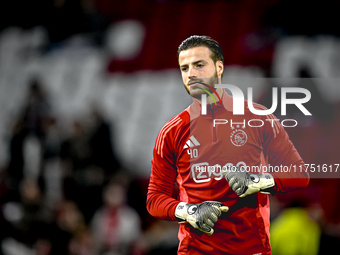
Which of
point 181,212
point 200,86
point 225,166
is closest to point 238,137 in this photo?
point 225,166

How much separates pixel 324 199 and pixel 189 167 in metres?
4.68

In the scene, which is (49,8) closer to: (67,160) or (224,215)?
(67,160)


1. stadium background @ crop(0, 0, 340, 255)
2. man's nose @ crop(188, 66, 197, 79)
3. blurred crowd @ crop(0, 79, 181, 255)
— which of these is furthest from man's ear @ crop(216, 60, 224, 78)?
blurred crowd @ crop(0, 79, 181, 255)

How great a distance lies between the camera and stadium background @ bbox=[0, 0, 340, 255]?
505 centimetres

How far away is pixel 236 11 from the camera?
896 cm

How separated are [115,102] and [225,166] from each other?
21.5 feet

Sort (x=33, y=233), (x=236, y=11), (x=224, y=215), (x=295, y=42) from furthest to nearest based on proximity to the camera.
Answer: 1. (x=236, y=11)
2. (x=295, y=42)
3. (x=33, y=233)
4. (x=224, y=215)

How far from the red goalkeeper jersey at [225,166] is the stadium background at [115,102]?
0.30m

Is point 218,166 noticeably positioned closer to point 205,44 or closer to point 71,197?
point 205,44

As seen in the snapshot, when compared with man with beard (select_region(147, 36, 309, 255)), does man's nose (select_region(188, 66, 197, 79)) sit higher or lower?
higher

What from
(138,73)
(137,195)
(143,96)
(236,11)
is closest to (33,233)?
(137,195)

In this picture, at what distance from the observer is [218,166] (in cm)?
156

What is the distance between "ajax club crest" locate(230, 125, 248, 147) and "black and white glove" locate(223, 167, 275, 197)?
0.36 feet

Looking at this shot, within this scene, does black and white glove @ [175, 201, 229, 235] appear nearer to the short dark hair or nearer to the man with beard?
the man with beard
